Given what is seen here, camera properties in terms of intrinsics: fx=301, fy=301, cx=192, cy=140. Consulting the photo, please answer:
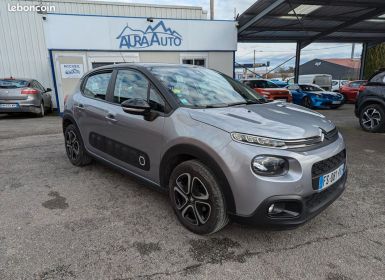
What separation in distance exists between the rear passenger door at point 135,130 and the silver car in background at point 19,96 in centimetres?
827

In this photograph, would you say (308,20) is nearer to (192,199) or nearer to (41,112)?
(41,112)

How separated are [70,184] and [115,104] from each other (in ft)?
4.51

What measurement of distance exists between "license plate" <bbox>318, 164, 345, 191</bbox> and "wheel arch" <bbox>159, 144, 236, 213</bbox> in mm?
763

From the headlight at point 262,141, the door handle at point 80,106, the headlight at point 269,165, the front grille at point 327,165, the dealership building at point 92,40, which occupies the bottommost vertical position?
the front grille at point 327,165

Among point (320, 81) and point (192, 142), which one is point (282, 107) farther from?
point (320, 81)

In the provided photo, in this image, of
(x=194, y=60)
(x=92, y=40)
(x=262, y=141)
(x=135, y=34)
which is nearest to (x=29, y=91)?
(x=92, y=40)

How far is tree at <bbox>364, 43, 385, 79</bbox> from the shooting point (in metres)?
23.3

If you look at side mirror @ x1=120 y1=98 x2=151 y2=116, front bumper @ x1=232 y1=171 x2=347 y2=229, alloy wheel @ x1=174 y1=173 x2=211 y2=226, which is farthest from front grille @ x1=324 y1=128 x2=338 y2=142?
side mirror @ x1=120 y1=98 x2=151 y2=116

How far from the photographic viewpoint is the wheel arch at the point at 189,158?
244 centimetres

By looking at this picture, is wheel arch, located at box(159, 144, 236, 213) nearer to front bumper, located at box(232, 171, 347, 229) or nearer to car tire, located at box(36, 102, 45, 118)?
front bumper, located at box(232, 171, 347, 229)

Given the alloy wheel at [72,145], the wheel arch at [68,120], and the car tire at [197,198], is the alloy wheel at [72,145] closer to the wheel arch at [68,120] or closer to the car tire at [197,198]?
the wheel arch at [68,120]

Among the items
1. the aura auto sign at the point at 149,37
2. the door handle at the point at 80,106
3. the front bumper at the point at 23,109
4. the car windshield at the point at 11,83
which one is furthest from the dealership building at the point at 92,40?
the door handle at the point at 80,106

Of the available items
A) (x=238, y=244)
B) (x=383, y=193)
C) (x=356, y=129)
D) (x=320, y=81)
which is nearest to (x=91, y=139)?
(x=238, y=244)

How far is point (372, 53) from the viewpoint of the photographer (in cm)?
2358
